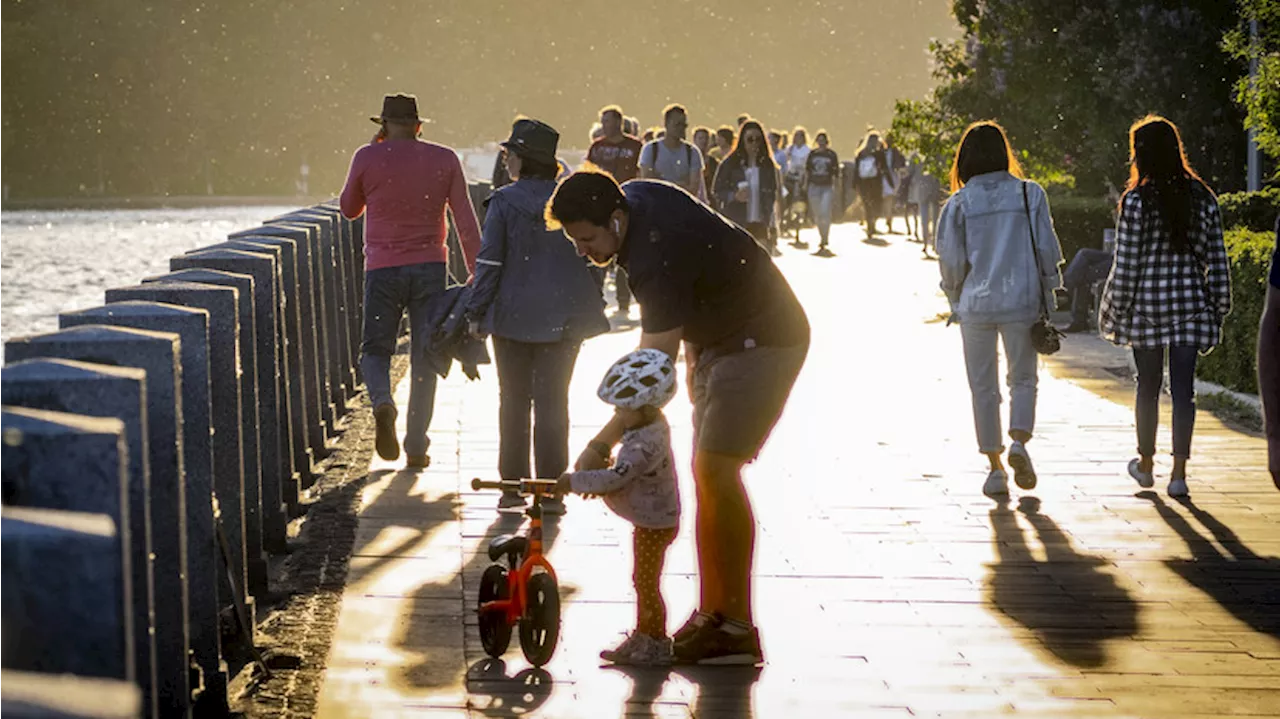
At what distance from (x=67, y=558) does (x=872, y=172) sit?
3027cm

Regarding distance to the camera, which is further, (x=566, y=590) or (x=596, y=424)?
(x=596, y=424)

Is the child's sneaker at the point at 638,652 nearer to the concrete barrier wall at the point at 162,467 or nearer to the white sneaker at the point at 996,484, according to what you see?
the concrete barrier wall at the point at 162,467

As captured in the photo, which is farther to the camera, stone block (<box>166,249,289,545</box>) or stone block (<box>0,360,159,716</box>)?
stone block (<box>166,249,289,545</box>)

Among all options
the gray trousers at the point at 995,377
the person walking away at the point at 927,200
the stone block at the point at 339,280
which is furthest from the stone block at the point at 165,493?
the person walking away at the point at 927,200

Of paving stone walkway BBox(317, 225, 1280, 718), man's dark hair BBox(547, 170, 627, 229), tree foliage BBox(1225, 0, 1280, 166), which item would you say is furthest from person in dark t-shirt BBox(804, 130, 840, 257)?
man's dark hair BBox(547, 170, 627, 229)

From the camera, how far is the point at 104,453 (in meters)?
4.04

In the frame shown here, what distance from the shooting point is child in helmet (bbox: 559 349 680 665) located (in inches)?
263

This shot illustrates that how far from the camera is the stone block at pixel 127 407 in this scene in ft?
15.6

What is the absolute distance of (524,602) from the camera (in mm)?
6949

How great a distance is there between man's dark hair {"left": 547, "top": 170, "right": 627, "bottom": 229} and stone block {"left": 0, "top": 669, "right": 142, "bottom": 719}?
350 cm

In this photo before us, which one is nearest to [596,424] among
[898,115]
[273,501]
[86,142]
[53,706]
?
[273,501]

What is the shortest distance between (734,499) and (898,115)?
16418mm

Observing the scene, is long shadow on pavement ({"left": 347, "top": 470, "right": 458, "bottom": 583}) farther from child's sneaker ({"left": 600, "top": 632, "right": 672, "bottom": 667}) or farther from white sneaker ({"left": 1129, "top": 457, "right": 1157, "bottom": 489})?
white sneaker ({"left": 1129, "top": 457, "right": 1157, "bottom": 489})

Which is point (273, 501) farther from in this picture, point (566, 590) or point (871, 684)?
point (871, 684)
